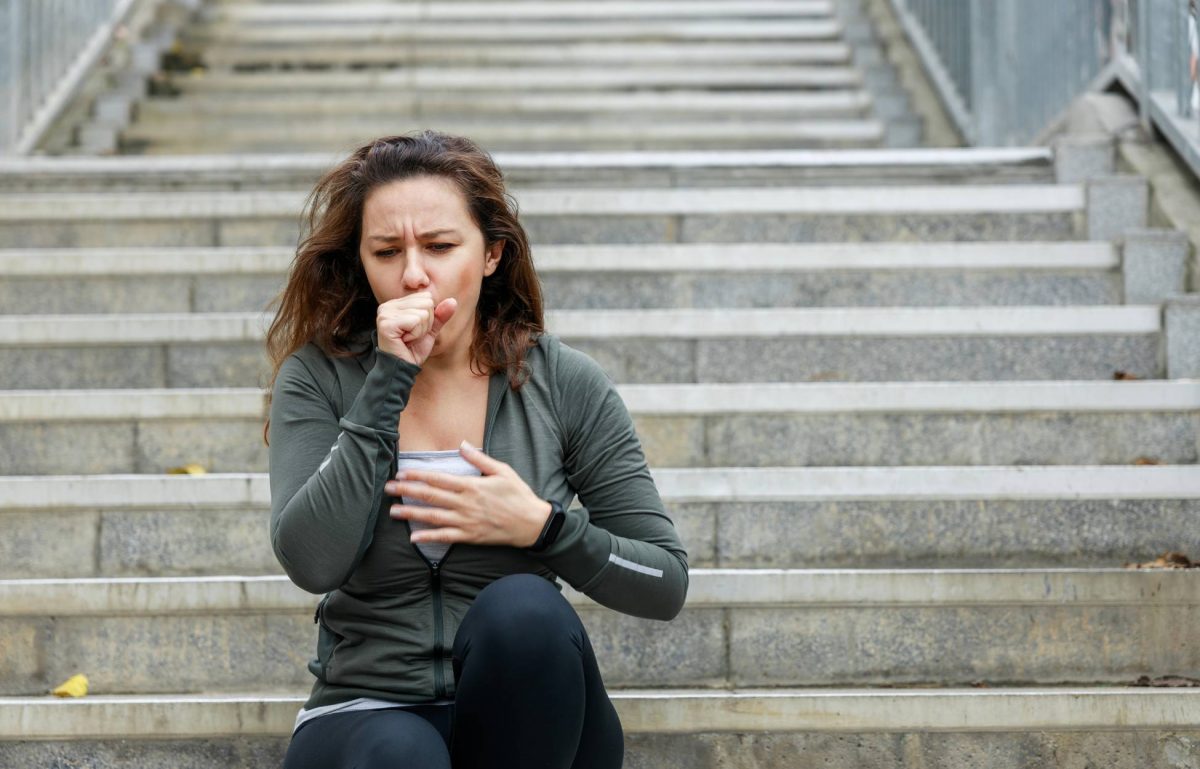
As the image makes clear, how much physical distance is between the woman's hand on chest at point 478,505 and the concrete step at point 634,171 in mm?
2605

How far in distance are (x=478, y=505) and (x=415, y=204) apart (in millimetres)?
446

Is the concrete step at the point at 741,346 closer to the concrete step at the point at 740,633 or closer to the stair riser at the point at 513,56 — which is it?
the concrete step at the point at 740,633

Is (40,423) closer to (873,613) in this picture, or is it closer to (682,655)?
(682,655)

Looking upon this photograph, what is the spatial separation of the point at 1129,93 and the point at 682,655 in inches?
113

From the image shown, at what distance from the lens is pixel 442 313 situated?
202 centimetres

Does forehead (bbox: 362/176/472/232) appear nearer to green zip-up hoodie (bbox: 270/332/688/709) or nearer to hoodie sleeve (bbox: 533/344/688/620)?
green zip-up hoodie (bbox: 270/332/688/709)

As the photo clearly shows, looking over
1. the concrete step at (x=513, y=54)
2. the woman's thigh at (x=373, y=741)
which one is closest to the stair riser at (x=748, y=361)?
the woman's thigh at (x=373, y=741)

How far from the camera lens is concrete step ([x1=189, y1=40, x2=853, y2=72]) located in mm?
6992

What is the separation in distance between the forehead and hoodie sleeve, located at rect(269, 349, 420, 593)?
20 cm

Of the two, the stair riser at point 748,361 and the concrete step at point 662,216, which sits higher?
the concrete step at point 662,216

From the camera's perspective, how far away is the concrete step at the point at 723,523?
3020 mm

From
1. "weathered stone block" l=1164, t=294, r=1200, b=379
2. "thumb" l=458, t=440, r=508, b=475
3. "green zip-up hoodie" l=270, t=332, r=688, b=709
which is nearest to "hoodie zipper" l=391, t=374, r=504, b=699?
"green zip-up hoodie" l=270, t=332, r=688, b=709

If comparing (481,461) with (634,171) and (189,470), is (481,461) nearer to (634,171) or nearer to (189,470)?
(189,470)

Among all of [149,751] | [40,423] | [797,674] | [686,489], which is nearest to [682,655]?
[797,674]
